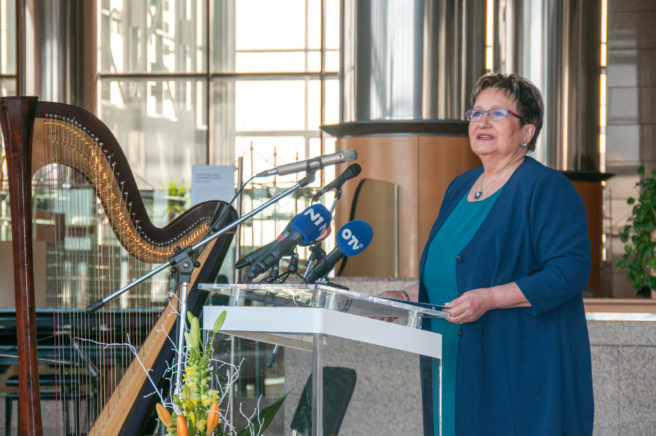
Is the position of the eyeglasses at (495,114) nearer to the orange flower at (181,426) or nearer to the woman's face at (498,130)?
the woman's face at (498,130)

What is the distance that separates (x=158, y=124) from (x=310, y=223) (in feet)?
31.0

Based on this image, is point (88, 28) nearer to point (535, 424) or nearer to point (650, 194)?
point (650, 194)

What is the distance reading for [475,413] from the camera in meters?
1.90

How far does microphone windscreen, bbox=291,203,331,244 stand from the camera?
190cm

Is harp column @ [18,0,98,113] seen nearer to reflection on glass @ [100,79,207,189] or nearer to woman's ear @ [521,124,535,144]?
reflection on glass @ [100,79,207,189]

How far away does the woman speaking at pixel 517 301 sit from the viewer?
6.03ft

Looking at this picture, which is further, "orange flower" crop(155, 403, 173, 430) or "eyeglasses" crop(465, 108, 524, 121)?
"eyeglasses" crop(465, 108, 524, 121)

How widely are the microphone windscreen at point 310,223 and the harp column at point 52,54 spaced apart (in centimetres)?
681

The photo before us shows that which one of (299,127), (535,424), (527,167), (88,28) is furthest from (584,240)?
(299,127)

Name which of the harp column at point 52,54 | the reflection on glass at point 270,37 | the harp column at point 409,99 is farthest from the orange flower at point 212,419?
the reflection on glass at point 270,37

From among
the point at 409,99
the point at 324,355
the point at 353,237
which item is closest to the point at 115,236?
the point at 353,237

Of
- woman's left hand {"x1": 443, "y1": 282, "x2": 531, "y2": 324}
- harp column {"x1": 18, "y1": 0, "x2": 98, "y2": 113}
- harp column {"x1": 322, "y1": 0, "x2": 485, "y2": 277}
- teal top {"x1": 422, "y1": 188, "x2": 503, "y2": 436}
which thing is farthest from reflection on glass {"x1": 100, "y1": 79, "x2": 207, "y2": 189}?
woman's left hand {"x1": 443, "y1": 282, "x2": 531, "y2": 324}

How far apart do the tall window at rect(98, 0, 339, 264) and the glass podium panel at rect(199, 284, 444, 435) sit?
29.9ft

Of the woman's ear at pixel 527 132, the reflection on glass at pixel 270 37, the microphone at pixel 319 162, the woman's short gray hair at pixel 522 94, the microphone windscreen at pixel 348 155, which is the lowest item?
the microphone at pixel 319 162
